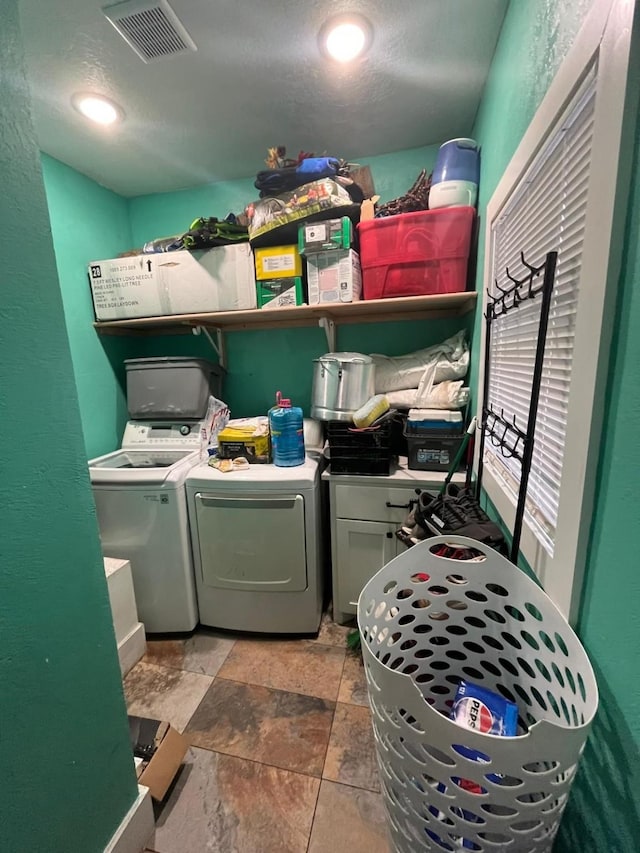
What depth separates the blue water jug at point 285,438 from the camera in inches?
71.6

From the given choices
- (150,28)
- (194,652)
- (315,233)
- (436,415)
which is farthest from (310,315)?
(194,652)

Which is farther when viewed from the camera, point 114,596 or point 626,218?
point 114,596

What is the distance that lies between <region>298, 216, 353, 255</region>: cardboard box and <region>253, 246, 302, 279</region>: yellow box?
0.39 ft

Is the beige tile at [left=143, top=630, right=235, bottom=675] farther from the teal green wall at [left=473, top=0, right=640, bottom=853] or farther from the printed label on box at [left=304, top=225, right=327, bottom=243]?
the printed label on box at [left=304, top=225, right=327, bottom=243]

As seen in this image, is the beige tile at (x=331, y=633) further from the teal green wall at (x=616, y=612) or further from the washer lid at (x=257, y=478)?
the teal green wall at (x=616, y=612)

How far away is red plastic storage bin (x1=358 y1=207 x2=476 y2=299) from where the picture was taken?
1616mm

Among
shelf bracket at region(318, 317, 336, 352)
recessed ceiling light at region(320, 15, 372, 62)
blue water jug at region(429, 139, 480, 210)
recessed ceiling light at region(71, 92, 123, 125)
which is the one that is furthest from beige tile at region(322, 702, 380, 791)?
recessed ceiling light at region(71, 92, 123, 125)

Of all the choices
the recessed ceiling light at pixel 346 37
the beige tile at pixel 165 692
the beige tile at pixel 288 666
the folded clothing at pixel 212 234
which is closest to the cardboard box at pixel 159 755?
the beige tile at pixel 165 692

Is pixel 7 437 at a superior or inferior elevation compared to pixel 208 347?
inferior

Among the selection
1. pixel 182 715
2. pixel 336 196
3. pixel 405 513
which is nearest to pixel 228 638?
pixel 182 715

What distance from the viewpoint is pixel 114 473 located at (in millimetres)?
1742

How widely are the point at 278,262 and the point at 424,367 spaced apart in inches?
37.8

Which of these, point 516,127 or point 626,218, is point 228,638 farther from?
point 516,127

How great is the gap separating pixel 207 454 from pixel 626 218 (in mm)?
1938
